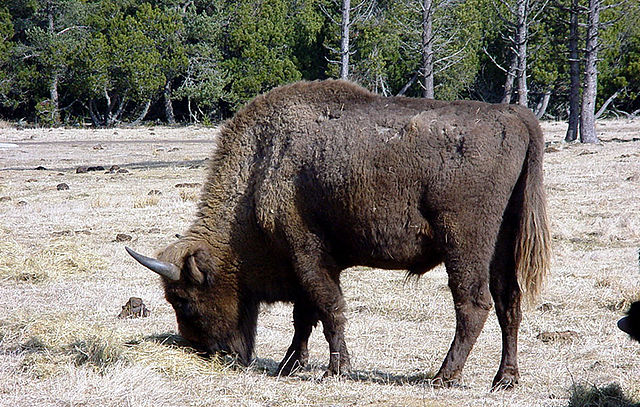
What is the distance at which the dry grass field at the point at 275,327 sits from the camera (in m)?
5.41

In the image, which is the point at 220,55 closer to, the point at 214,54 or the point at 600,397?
the point at 214,54

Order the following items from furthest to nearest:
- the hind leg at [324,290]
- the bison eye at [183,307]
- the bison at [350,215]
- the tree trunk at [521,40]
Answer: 1. the tree trunk at [521,40]
2. the bison eye at [183,307]
3. the hind leg at [324,290]
4. the bison at [350,215]

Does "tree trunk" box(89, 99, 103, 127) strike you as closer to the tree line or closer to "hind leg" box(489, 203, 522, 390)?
the tree line

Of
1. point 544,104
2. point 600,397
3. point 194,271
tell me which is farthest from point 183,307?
point 544,104

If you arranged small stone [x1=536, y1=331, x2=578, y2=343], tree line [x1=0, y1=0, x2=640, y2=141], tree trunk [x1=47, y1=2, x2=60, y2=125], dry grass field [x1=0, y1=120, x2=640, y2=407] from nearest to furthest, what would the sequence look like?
dry grass field [x1=0, y1=120, x2=640, y2=407]
small stone [x1=536, y1=331, x2=578, y2=343]
tree line [x1=0, y1=0, x2=640, y2=141]
tree trunk [x1=47, y1=2, x2=60, y2=125]

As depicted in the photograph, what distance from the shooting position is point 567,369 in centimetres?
644

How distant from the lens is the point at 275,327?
8250mm

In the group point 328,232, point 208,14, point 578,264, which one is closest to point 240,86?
point 208,14

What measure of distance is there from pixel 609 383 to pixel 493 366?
1.12m

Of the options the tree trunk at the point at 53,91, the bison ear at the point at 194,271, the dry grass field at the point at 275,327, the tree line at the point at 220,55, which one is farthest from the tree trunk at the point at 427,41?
the tree trunk at the point at 53,91

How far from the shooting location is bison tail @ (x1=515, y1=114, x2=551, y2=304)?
20.1 ft

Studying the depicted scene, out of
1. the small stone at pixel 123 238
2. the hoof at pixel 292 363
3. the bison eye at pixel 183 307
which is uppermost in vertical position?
the bison eye at pixel 183 307

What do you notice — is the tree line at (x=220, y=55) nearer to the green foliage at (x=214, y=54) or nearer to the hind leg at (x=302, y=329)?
the green foliage at (x=214, y=54)

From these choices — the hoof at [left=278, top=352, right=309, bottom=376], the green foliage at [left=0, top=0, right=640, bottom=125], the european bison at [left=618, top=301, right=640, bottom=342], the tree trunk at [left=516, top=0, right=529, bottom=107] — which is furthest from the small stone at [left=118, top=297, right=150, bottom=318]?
the green foliage at [left=0, top=0, right=640, bottom=125]
